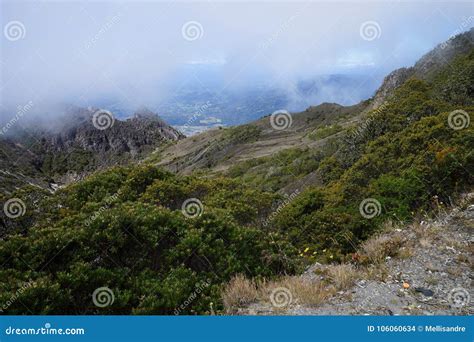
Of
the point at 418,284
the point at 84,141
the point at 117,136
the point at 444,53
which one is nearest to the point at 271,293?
the point at 418,284

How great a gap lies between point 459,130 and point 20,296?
12301 millimetres

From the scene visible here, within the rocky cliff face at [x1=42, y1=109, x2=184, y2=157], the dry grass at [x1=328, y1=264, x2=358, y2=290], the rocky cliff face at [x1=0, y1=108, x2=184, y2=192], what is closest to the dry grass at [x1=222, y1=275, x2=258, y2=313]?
the dry grass at [x1=328, y1=264, x2=358, y2=290]

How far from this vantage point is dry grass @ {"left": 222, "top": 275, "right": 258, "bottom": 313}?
5.82 meters

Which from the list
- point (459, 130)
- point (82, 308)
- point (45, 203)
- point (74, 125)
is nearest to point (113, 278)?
point (82, 308)

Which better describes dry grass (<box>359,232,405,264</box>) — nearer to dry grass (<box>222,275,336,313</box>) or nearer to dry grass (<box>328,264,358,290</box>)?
dry grass (<box>328,264,358,290</box>)

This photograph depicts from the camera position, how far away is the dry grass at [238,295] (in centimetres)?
582

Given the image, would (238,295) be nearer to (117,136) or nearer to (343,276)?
(343,276)

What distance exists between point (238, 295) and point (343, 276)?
176cm

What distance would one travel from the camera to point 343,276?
6.27m

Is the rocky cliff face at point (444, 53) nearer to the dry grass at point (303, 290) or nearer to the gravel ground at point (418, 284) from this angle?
the gravel ground at point (418, 284)

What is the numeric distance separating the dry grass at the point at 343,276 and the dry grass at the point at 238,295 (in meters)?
1.35

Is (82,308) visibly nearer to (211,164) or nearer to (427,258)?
(427,258)

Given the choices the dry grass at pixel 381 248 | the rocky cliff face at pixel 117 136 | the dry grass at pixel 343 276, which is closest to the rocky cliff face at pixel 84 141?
the rocky cliff face at pixel 117 136

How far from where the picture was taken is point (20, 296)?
5.36m
